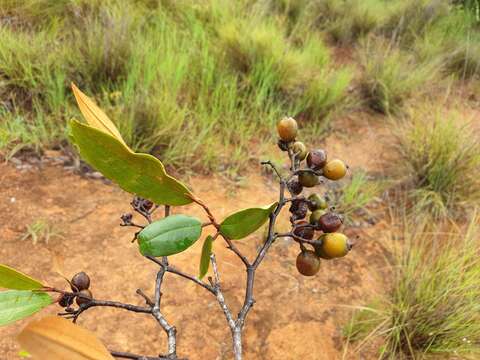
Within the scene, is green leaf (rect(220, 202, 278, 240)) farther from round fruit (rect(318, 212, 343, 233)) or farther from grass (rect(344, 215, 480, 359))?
grass (rect(344, 215, 480, 359))

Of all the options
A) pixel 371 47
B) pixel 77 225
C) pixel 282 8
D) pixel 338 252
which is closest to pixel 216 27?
pixel 282 8

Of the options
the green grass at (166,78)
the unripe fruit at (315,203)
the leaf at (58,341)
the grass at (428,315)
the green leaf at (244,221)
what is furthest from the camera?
the green grass at (166,78)

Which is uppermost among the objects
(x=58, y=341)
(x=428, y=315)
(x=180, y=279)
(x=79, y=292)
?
(x=58, y=341)

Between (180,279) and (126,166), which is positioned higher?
(126,166)

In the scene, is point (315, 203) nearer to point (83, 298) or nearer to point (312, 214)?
point (312, 214)

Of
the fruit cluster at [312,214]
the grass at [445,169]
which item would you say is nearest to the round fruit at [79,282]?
the fruit cluster at [312,214]

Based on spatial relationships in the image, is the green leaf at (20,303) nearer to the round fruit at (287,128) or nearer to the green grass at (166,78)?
the round fruit at (287,128)

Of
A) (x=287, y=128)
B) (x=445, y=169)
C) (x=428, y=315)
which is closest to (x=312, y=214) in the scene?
(x=287, y=128)
